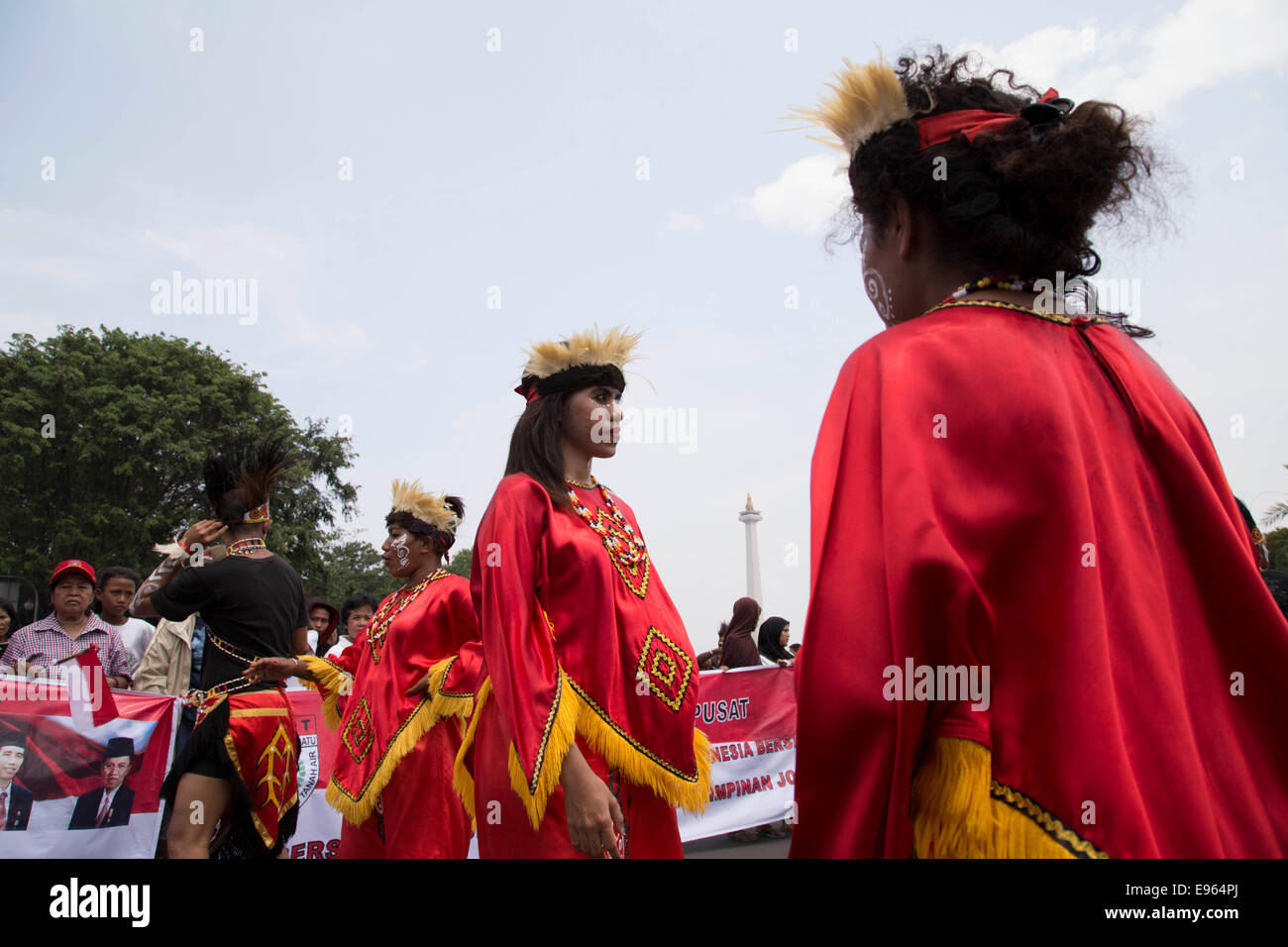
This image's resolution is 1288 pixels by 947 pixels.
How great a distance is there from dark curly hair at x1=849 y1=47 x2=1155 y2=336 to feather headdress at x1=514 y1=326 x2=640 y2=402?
189 cm

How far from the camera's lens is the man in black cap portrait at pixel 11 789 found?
5.38m

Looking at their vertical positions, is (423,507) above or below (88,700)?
above

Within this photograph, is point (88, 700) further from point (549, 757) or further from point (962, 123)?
point (962, 123)

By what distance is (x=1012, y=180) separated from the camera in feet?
4.81

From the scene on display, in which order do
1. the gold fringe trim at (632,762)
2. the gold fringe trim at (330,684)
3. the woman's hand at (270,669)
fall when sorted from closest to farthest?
the gold fringe trim at (632,762)
the woman's hand at (270,669)
the gold fringe trim at (330,684)

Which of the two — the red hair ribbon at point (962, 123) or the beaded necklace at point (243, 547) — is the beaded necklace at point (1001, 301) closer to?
the red hair ribbon at point (962, 123)

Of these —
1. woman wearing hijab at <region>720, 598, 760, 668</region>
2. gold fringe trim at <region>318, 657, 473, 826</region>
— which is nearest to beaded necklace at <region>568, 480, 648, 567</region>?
gold fringe trim at <region>318, 657, 473, 826</region>

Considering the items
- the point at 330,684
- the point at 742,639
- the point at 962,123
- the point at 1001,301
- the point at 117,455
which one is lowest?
the point at 742,639

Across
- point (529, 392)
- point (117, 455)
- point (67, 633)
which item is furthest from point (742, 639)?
point (117, 455)

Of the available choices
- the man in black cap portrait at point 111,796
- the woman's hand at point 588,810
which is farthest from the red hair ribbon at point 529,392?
the man in black cap portrait at point 111,796

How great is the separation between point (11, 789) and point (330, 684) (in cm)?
195

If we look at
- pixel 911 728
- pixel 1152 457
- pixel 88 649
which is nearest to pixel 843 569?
pixel 911 728

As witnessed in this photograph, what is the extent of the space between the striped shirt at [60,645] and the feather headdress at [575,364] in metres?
4.55
